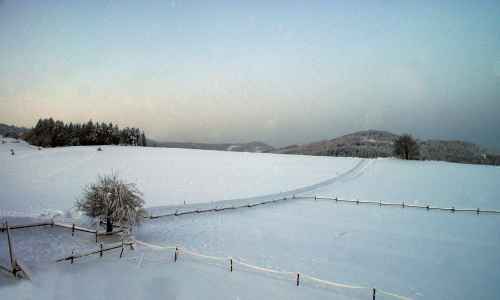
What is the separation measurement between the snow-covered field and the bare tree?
16.1m

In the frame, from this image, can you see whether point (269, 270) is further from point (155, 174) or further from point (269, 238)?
point (155, 174)

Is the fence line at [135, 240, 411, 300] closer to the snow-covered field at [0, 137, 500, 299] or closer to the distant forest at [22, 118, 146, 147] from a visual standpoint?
the snow-covered field at [0, 137, 500, 299]

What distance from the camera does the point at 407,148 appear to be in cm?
6650

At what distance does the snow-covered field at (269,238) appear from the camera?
13211 mm

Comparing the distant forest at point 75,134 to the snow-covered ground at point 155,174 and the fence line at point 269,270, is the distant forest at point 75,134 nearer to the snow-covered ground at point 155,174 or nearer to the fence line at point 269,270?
the snow-covered ground at point 155,174

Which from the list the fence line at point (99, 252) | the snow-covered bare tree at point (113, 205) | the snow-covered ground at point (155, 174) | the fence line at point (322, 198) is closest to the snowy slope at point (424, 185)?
the fence line at point (322, 198)

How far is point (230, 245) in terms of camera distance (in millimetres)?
19297

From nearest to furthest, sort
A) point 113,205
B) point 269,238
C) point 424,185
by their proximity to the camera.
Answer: point 113,205 < point 269,238 < point 424,185

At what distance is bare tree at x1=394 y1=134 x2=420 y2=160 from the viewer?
66.2 metres

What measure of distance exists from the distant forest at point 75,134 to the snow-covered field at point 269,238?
106 feet

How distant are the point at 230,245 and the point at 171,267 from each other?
4.89 metres

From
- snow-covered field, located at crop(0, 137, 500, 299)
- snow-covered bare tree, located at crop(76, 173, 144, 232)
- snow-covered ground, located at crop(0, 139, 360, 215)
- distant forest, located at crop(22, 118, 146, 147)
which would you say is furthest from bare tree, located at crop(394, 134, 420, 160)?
distant forest, located at crop(22, 118, 146, 147)

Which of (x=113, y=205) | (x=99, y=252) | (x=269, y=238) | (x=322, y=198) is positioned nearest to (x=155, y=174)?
(x=322, y=198)

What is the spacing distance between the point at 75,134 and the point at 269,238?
79472 millimetres
